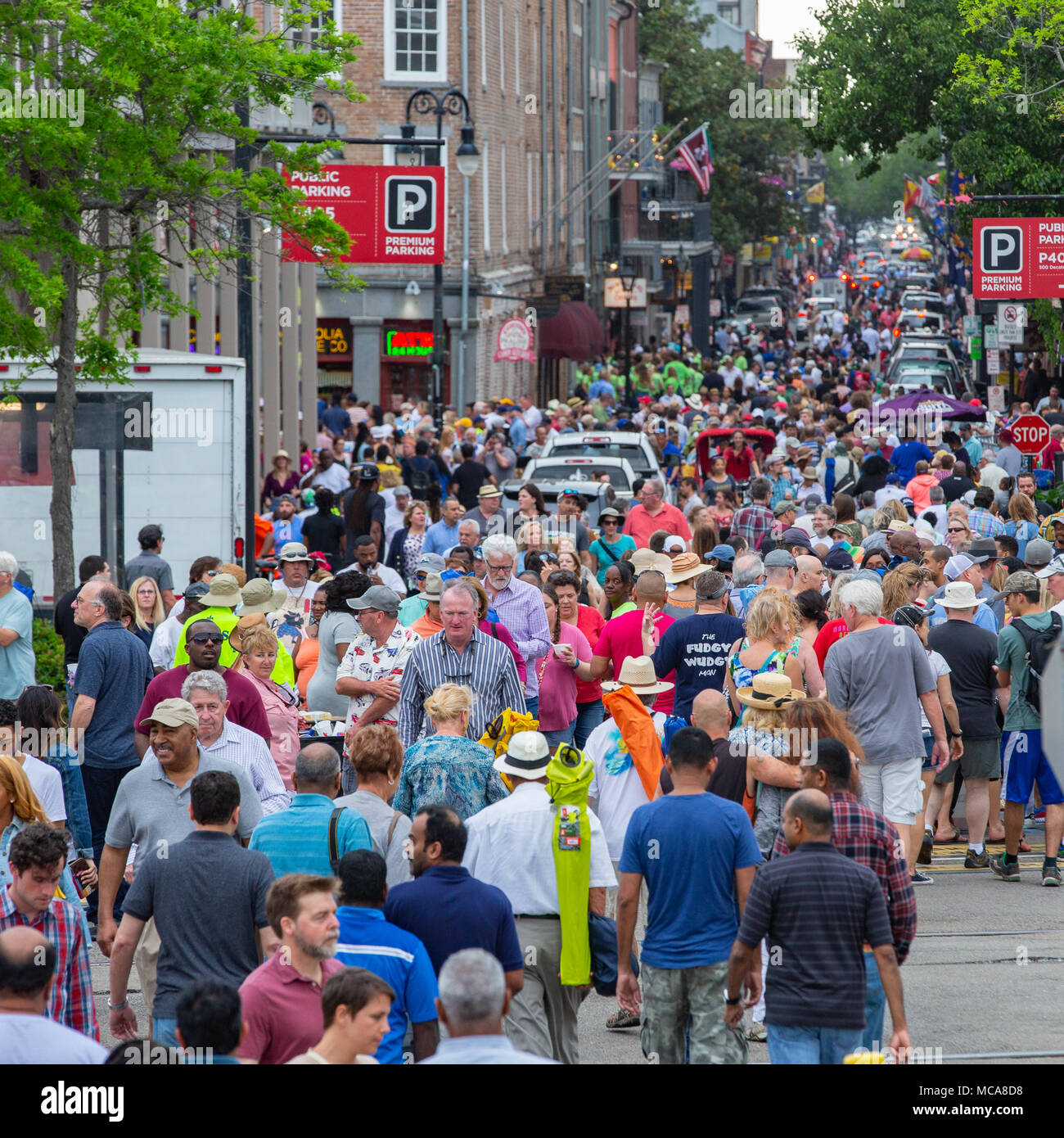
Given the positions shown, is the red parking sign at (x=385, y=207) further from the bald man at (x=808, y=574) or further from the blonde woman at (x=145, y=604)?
the bald man at (x=808, y=574)

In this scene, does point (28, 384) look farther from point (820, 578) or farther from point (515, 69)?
point (515, 69)

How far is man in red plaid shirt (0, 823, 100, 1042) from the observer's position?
19.3ft

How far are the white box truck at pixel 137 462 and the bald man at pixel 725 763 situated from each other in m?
10.2

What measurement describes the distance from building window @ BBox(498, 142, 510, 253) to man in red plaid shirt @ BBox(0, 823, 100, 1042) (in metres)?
40.0

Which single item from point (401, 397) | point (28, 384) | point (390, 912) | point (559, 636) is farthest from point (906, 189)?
point (390, 912)

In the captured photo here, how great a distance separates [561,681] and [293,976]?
5424mm

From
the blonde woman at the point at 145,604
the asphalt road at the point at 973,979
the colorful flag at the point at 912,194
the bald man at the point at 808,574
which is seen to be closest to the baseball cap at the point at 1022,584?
the bald man at the point at 808,574

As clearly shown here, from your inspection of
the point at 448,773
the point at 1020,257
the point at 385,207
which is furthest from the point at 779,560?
the point at 1020,257

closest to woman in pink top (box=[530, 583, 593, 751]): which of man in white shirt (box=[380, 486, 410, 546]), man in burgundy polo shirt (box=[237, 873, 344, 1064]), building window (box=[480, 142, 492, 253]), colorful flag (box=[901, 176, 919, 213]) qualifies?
man in burgundy polo shirt (box=[237, 873, 344, 1064])

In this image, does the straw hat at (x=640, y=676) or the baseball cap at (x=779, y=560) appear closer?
the straw hat at (x=640, y=676)

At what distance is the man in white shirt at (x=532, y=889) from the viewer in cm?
664

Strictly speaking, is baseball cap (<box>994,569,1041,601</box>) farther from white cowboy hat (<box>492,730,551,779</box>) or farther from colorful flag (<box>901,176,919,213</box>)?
colorful flag (<box>901,176,919,213</box>)

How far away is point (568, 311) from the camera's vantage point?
49.0m

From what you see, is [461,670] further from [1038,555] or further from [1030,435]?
[1030,435]
